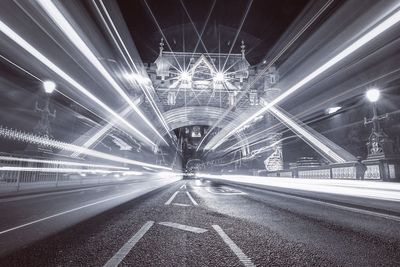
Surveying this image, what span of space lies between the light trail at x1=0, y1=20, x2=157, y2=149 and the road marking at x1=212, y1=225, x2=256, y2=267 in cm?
1376

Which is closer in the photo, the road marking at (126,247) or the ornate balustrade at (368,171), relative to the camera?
the road marking at (126,247)

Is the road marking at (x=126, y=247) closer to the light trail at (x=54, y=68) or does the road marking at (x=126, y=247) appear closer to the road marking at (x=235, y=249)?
the road marking at (x=235, y=249)

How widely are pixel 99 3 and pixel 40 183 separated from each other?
13337 millimetres

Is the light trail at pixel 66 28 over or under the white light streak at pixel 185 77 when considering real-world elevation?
under

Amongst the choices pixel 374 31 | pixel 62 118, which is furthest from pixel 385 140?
pixel 62 118

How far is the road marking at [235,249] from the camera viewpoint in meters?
2.64

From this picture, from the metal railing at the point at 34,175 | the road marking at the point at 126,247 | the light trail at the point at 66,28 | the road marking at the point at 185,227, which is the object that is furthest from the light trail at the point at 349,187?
the metal railing at the point at 34,175

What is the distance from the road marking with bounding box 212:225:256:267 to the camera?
2.64 m

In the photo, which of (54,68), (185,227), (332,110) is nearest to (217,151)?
(332,110)

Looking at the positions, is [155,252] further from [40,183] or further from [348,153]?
[348,153]

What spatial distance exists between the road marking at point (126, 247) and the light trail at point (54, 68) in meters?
12.7

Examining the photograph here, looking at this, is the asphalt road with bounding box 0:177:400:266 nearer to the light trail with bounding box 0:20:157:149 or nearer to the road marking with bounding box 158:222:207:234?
the road marking with bounding box 158:222:207:234

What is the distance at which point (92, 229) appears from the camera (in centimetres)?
429

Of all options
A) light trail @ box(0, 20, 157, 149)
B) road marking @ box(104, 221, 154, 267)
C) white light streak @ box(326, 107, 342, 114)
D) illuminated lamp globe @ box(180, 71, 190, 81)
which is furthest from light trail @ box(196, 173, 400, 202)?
illuminated lamp globe @ box(180, 71, 190, 81)
